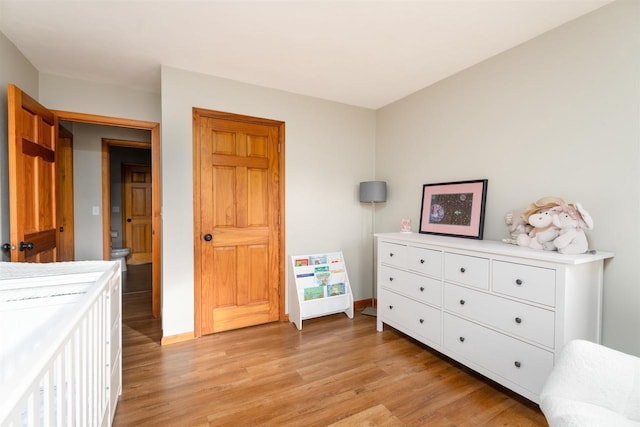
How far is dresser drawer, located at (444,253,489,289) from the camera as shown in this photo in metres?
1.95

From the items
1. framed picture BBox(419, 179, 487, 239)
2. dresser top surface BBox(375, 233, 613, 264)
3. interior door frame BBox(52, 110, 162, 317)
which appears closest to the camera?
dresser top surface BBox(375, 233, 613, 264)

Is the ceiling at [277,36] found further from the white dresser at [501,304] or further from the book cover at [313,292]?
the book cover at [313,292]

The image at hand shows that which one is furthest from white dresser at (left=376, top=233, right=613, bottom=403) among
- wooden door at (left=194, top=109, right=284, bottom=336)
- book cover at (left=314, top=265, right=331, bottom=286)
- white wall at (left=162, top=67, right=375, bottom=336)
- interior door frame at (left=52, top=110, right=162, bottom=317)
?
interior door frame at (left=52, top=110, right=162, bottom=317)

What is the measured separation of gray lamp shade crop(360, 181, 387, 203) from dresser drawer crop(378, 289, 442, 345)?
0.97 m

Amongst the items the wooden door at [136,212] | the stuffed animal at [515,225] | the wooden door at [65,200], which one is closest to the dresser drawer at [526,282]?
the stuffed animal at [515,225]

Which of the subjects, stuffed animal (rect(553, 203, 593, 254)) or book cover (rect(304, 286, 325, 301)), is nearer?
stuffed animal (rect(553, 203, 593, 254))

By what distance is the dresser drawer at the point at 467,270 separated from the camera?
6.41 feet

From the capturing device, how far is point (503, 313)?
1839 mm

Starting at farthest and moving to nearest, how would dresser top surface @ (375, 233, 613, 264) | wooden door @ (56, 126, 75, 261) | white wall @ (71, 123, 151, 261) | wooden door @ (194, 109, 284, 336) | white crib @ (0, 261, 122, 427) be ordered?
white wall @ (71, 123, 151, 261), wooden door @ (56, 126, 75, 261), wooden door @ (194, 109, 284, 336), dresser top surface @ (375, 233, 613, 264), white crib @ (0, 261, 122, 427)

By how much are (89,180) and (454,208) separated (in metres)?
4.35

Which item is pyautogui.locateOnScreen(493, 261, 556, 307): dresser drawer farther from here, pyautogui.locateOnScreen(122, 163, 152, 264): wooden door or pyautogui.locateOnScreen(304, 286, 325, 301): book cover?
pyautogui.locateOnScreen(122, 163, 152, 264): wooden door

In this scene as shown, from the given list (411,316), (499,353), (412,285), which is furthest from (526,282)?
(411,316)

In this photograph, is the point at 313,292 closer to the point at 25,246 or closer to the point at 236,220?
the point at 236,220

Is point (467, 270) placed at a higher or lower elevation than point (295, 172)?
lower
